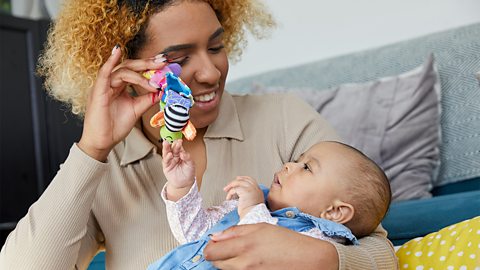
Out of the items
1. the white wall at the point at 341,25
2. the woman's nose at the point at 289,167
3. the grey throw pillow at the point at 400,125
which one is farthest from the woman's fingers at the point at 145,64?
the white wall at the point at 341,25

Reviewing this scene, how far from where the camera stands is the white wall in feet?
8.85

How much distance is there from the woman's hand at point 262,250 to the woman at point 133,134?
0.19 m

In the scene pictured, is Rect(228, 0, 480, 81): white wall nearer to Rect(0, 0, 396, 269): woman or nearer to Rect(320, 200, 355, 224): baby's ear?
Rect(0, 0, 396, 269): woman

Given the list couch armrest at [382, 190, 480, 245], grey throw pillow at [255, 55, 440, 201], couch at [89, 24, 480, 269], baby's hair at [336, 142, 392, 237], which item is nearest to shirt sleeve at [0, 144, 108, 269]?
baby's hair at [336, 142, 392, 237]

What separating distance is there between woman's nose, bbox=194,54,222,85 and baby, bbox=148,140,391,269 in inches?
10.4

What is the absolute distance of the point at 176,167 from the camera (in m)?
1.32

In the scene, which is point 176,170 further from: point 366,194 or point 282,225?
point 366,194

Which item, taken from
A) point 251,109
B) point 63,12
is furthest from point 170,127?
point 63,12

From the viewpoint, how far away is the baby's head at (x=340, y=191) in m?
1.34

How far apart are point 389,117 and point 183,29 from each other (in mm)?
1015

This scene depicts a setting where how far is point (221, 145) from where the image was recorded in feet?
5.33

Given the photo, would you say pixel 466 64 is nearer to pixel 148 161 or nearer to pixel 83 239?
pixel 148 161

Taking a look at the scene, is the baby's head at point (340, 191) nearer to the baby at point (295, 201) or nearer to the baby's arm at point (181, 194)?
the baby at point (295, 201)

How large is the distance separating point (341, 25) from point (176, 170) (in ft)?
5.89
